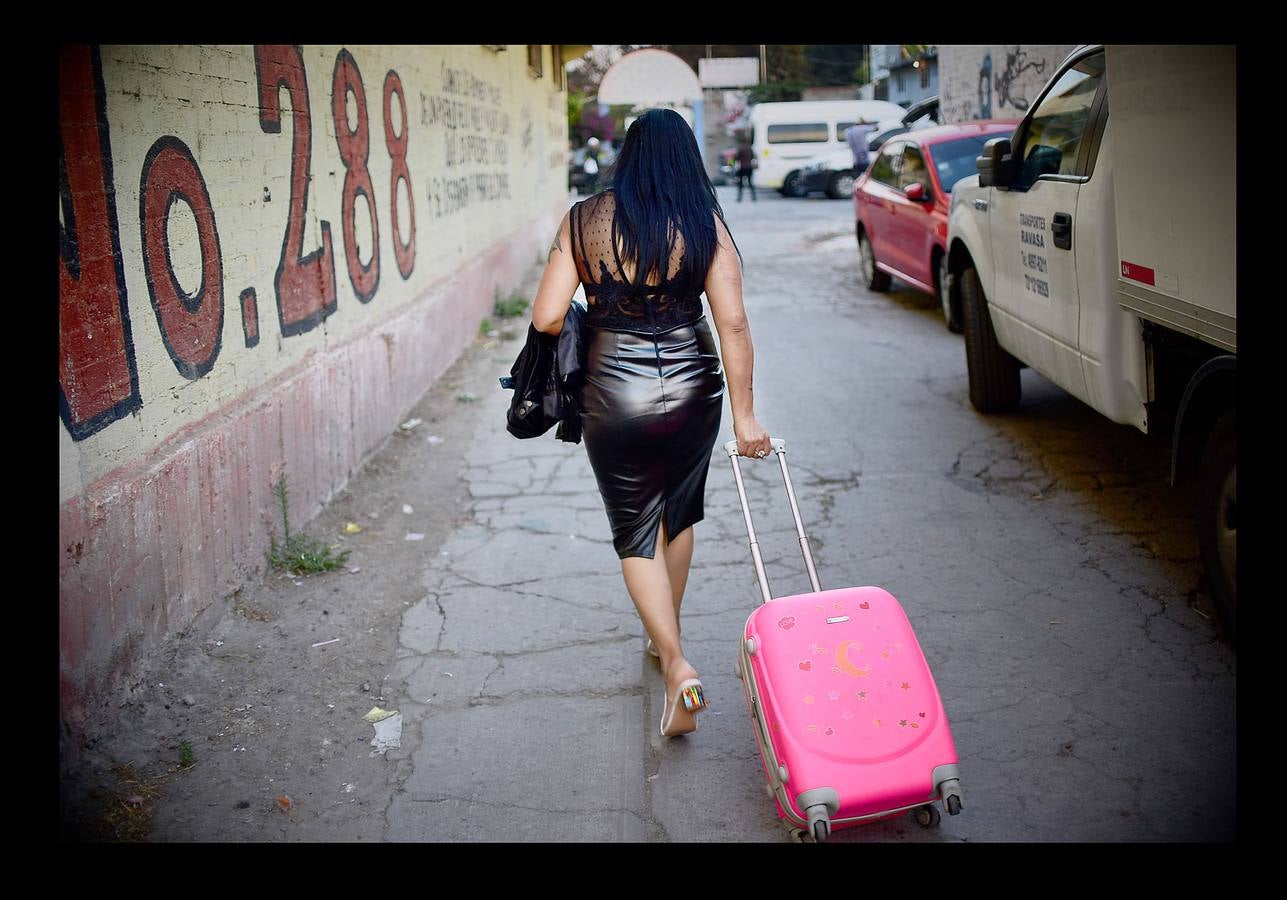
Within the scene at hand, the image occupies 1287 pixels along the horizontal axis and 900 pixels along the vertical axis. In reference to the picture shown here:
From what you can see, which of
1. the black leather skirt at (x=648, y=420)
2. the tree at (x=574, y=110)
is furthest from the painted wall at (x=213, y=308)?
the tree at (x=574, y=110)

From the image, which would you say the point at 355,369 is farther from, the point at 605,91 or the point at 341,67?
the point at 605,91

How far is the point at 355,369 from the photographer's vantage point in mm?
6238

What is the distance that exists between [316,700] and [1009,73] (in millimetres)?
12918

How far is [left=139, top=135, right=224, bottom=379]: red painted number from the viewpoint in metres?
4.02

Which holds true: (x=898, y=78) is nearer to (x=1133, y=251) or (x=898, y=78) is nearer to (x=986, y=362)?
(x=986, y=362)

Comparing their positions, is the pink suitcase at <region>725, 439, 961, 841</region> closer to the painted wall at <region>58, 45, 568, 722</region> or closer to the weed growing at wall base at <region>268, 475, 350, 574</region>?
the painted wall at <region>58, 45, 568, 722</region>

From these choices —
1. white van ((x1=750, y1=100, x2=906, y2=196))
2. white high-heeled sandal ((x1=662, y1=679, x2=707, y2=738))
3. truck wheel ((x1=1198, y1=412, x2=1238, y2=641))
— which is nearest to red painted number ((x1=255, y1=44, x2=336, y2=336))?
white high-heeled sandal ((x1=662, y1=679, x2=707, y2=738))

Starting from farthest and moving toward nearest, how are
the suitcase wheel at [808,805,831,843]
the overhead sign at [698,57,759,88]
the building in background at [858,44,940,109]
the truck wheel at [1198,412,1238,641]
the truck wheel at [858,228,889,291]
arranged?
the building in background at [858,44,940,109] < the overhead sign at [698,57,759,88] < the truck wheel at [858,228,889,291] < the truck wheel at [1198,412,1238,641] < the suitcase wheel at [808,805,831,843]

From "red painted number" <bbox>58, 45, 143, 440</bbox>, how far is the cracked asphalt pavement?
947 mm

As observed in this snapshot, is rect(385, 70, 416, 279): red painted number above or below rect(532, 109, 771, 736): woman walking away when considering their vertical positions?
above

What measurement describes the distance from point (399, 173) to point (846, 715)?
18.5ft

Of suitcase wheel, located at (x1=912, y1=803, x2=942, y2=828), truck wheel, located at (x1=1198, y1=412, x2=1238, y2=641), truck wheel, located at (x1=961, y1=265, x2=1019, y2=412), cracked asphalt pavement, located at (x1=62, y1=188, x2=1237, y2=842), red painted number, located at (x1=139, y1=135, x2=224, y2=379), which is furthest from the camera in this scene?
truck wheel, located at (x1=961, y1=265, x2=1019, y2=412)

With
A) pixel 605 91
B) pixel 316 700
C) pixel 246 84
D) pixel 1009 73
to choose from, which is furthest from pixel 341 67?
pixel 605 91

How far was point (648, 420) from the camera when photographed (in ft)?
11.4
